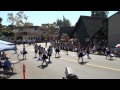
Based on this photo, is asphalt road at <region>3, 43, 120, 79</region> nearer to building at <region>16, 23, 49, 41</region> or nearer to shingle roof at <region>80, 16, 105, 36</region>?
shingle roof at <region>80, 16, 105, 36</region>

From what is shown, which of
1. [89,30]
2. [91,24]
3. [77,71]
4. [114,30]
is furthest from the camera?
[91,24]

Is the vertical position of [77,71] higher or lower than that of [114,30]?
lower

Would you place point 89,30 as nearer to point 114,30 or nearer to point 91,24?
point 91,24

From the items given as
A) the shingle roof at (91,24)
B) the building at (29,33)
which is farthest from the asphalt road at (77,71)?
the building at (29,33)

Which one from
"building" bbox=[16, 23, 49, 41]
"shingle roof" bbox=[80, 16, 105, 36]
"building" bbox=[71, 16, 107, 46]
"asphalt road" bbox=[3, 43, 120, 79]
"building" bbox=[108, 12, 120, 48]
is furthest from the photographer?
"building" bbox=[16, 23, 49, 41]

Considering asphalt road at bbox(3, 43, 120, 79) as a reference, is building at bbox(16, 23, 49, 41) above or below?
above

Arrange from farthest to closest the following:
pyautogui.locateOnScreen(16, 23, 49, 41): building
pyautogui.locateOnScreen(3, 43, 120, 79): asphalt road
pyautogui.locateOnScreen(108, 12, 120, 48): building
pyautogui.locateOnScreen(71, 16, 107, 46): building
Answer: pyautogui.locateOnScreen(16, 23, 49, 41): building
pyautogui.locateOnScreen(71, 16, 107, 46): building
pyautogui.locateOnScreen(108, 12, 120, 48): building
pyautogui.locateOnScreen(3, 43, 120, 79): asphalt road

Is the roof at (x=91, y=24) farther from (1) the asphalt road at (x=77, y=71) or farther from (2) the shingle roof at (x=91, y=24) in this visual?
(1) the asphalt road at (x=77, y=71)

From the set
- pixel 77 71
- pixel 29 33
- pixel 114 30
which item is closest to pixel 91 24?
pixel 114 30

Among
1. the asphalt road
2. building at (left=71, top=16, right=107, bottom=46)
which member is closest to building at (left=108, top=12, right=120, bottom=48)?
building at (left=71, top=16, right=107, bottom=46)
